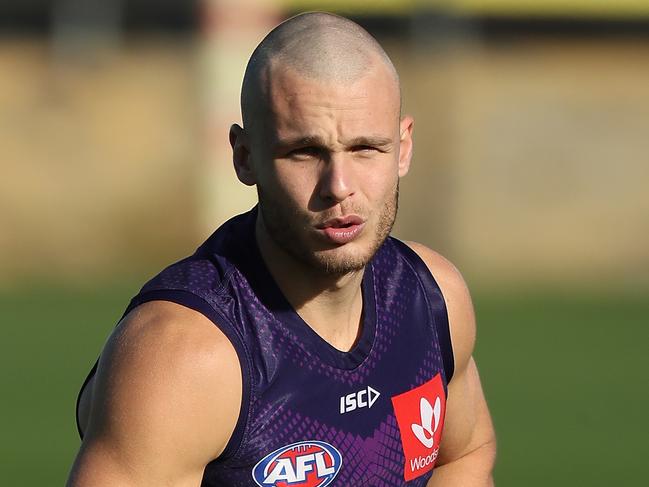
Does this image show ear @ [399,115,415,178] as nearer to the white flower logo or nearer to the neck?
the neck

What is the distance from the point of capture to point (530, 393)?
1302 centimetres

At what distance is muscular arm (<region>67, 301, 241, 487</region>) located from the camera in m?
3.78

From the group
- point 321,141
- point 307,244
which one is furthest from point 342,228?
point 321,141

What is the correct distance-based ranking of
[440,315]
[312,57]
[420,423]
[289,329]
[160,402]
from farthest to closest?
[440,315] < [420,423] < [289,329] < [312,57] < [160,402]

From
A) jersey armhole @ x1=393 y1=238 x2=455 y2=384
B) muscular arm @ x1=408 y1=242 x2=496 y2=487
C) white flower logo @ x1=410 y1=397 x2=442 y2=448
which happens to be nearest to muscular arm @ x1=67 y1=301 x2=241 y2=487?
white flower logo @ x1=410 y1=397 x2=442 y2=448

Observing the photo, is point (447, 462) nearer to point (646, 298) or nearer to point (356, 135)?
point (356, 135)

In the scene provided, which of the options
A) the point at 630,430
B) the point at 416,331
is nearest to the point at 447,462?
the point at 416,331

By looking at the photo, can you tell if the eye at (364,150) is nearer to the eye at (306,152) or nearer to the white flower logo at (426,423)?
the eye at (306,152)

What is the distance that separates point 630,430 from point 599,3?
11.4 m

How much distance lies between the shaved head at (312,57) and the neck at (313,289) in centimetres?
37

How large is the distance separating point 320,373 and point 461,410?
0.80 metres

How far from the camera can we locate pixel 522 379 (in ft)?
44.6

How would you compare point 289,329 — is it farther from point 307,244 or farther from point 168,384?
point 168,384

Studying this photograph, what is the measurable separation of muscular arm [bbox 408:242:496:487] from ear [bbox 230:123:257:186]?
82 cm
